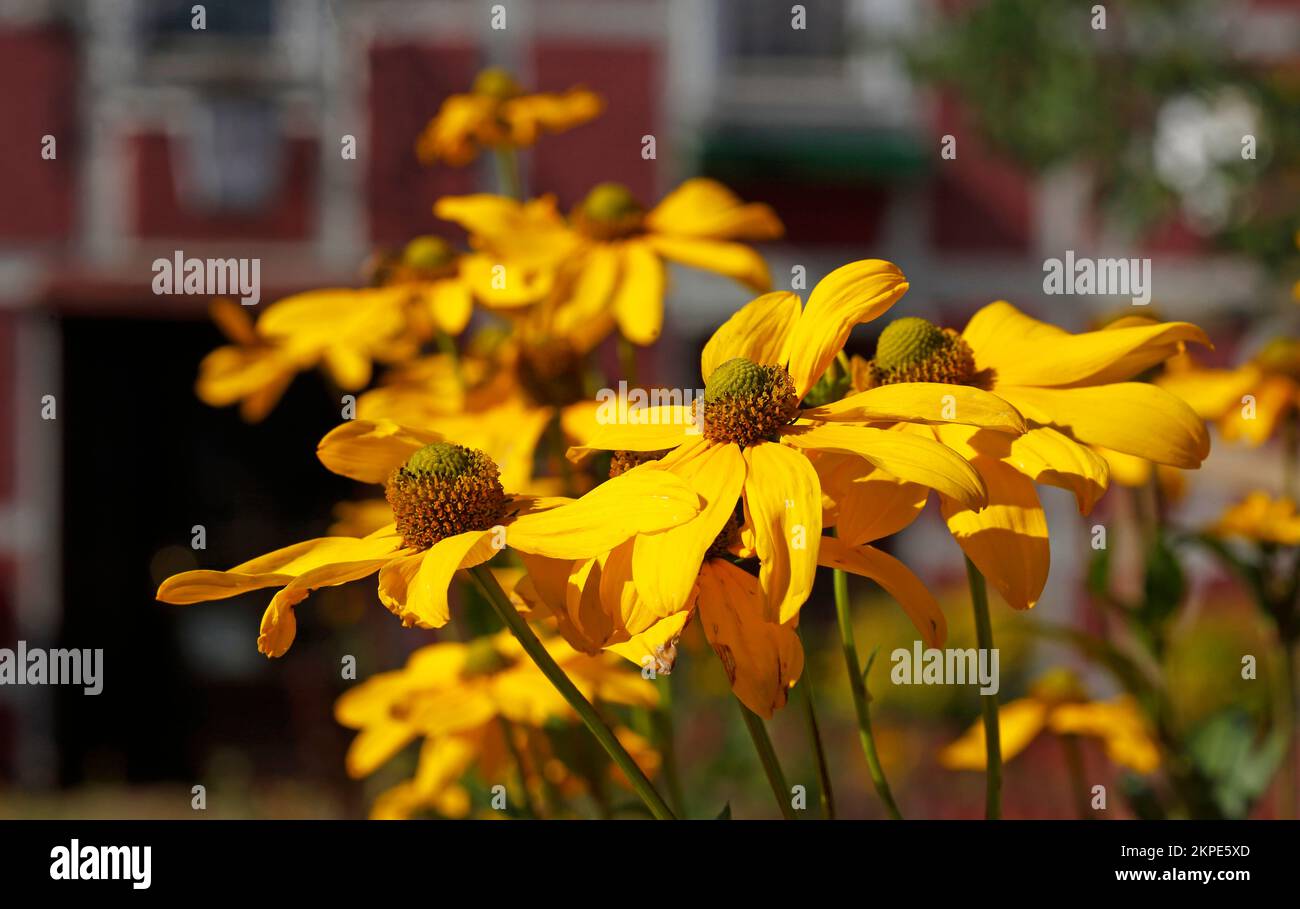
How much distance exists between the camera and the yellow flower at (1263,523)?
90cm

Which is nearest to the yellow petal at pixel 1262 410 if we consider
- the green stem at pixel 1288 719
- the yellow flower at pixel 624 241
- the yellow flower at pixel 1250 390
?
the yellow flower at pixel 1250 390

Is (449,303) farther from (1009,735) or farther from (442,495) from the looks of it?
(1009,735)

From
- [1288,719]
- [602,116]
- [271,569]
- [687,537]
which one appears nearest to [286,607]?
[271,569]

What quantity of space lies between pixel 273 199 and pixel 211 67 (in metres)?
0.50

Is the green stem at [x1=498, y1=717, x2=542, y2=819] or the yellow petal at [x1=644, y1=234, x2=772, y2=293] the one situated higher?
the yellow petal at [x1=644, y1=234, x2=772, y2=293]

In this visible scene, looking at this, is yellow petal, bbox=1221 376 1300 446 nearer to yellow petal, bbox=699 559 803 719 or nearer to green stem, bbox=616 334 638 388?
green stem, bbox=616 334 638 388

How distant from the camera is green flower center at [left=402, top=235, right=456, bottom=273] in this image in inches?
41.8

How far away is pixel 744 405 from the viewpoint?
0.55 m

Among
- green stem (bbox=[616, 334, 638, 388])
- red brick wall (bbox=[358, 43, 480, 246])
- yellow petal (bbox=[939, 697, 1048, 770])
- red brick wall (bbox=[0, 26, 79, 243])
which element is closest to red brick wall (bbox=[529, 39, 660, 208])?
red brick wall (bbox=[358, 43, 480, 246])

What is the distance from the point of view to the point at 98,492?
5164 mm

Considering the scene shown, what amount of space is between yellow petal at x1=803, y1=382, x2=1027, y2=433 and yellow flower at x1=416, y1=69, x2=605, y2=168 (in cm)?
69

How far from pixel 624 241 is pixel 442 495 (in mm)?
531

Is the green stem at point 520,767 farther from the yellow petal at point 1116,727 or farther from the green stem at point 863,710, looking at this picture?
the yellow petal at point 1116,727
